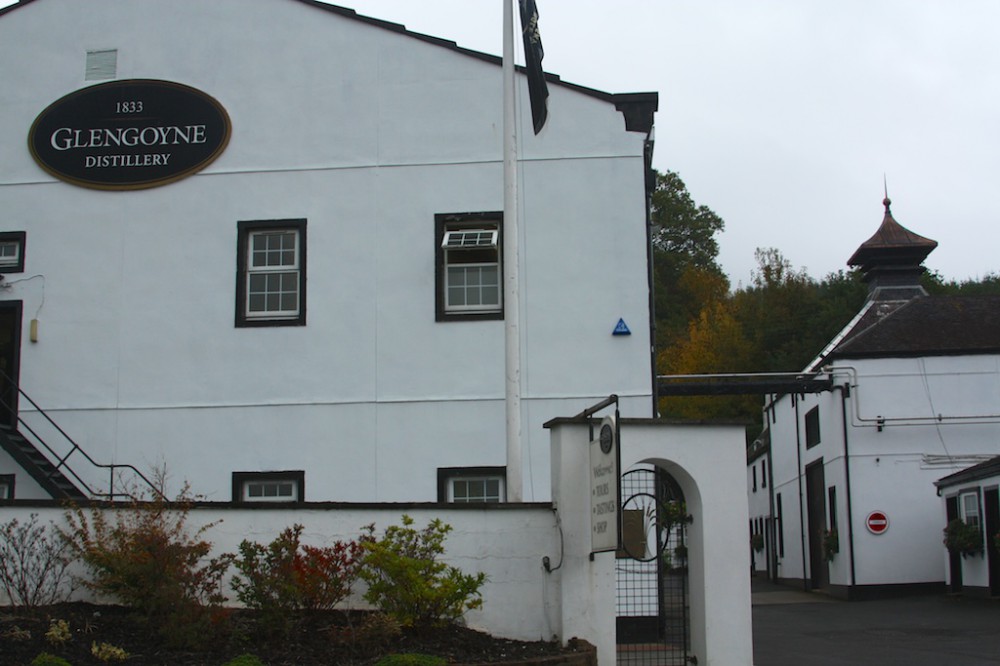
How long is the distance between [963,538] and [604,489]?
16.9 metres

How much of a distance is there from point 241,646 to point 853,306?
42.7m

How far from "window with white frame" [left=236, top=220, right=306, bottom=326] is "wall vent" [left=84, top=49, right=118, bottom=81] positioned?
3.41 meters

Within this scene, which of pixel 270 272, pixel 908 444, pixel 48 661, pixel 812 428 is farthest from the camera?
pixel 812 428

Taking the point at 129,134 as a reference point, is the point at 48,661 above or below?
below

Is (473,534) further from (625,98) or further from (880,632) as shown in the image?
(880,632)

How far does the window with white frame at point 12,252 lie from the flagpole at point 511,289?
8836mm

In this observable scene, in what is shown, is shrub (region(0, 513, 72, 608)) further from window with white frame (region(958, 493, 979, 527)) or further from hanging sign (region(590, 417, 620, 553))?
window with white frame (region(958, 493, 979, 527))

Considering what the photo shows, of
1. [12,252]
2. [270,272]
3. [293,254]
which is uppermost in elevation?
[12,252]

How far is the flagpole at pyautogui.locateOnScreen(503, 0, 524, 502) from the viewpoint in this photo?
12836mm

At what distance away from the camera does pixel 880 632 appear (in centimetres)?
1888

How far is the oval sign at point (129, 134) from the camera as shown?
1833cm

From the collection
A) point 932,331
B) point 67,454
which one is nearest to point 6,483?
point 67,454

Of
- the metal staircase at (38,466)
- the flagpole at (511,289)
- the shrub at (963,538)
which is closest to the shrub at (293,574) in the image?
the flagpole at (511,289)

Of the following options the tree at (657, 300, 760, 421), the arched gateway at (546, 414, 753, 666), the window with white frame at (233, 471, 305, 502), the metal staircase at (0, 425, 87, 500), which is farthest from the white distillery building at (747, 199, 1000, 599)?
the tree at (657, 300, 760, 421)
